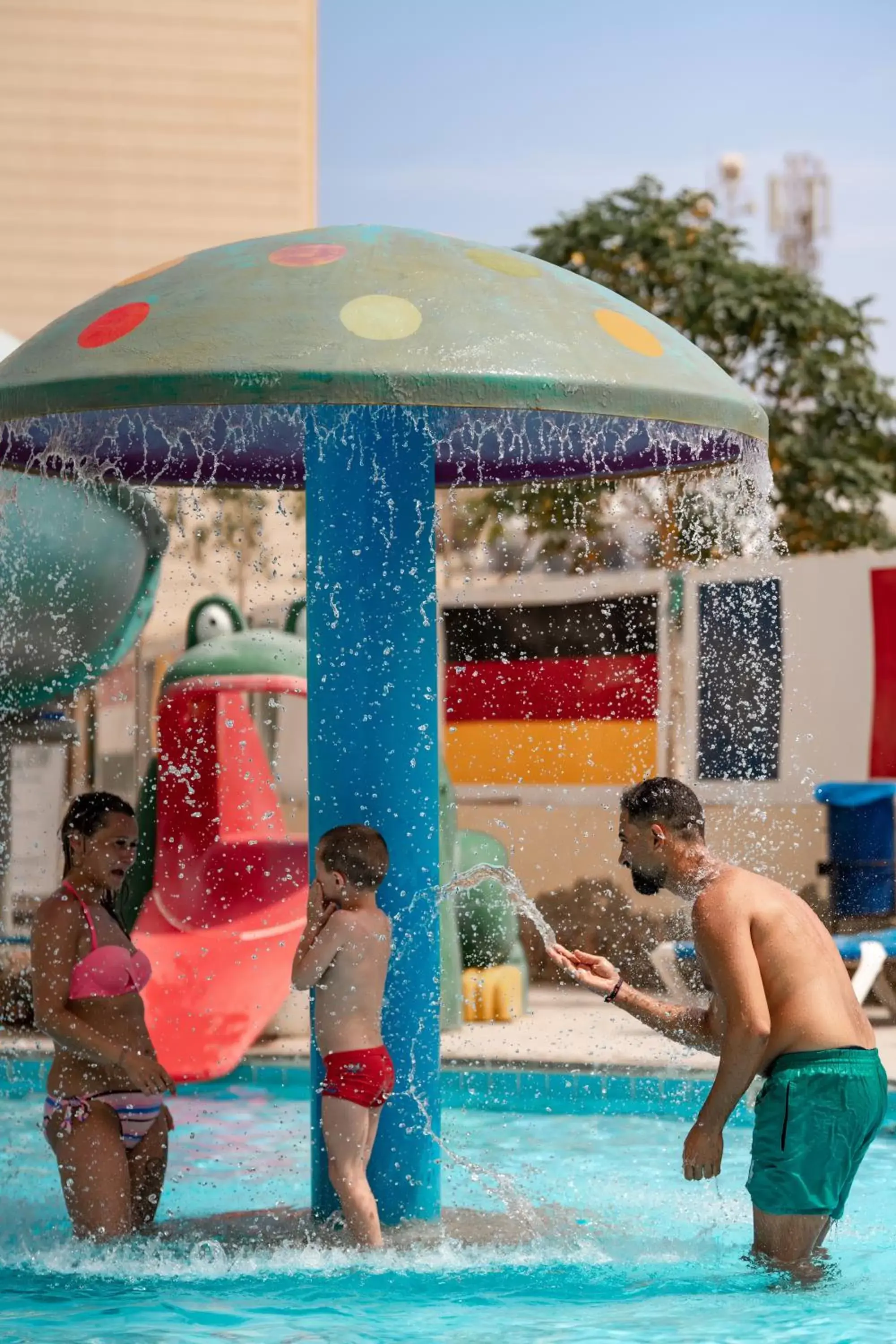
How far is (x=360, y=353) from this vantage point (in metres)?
4.28

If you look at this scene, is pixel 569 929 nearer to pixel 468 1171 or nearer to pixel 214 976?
pixel 214 976

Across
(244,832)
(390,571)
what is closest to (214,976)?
(244,832)

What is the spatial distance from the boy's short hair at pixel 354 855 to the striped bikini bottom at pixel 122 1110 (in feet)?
2.89

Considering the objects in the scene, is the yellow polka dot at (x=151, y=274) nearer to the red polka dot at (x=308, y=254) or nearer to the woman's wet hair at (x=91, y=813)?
the red polka dot at (x=308, y=254)

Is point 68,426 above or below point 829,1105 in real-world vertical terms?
above

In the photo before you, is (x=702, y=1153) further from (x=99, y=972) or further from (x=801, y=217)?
(x=801, y=217)

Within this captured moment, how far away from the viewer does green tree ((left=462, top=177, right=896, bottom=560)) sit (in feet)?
51.6

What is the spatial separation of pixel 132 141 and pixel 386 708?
2176 centimetres

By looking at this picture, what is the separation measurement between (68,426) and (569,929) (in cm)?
702

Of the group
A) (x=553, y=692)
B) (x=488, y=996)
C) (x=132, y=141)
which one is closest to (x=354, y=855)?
(x=488, y=996)

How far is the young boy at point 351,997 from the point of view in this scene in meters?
4.90

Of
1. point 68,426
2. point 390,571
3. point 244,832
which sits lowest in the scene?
point 244,832


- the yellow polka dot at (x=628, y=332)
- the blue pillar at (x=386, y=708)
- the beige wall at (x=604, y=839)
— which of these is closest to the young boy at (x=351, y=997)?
the blue pillar at (x=386, y=708)

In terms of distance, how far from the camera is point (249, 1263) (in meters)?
5.02
